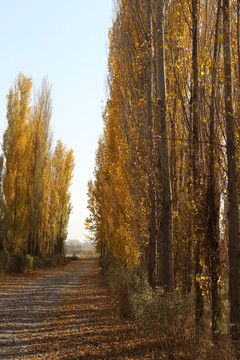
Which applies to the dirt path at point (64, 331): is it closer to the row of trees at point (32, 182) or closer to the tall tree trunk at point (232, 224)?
the tall tree trunk at point (232, 224)

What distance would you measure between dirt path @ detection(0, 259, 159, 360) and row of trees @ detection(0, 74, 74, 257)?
1005 cm

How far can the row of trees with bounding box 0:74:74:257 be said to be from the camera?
21.0 meters

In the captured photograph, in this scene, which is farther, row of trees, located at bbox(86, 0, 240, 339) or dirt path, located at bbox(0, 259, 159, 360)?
dirt path, located at bbox(0, 259, 159, 360)

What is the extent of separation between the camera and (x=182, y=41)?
7.82 meters

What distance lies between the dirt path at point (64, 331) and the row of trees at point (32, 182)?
396 inches

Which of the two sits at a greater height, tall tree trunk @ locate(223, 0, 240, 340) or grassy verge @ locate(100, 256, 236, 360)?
tall tree trunk @ locate(223, 0, 240, 340)

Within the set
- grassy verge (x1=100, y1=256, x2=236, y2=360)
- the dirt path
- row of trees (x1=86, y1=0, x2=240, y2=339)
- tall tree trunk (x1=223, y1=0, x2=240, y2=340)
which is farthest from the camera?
the dirt path

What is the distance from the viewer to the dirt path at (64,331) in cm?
540

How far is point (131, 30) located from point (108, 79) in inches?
160

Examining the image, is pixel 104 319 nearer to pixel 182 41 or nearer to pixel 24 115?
pixel 182 41

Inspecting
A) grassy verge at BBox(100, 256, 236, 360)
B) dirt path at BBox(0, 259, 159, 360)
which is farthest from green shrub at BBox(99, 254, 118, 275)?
grassy verge at BBox(100, 256, 236, 360)

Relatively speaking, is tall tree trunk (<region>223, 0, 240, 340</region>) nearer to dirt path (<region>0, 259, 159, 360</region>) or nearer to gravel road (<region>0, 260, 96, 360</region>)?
dirt path (<region>0, 259, 159, 360</region>)

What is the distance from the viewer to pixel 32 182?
981 inches

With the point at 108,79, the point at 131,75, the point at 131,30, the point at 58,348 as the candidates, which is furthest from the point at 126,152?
the point at 58,348
